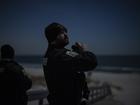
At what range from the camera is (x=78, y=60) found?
1.41m

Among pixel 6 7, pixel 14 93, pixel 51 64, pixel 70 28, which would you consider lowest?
pixel 14 93

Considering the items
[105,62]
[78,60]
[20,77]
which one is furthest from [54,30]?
[105,62]

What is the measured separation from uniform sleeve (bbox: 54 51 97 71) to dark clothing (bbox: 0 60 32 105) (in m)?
→ 0.50

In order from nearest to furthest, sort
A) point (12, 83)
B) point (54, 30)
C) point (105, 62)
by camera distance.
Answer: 1. point (54, 30)
2. point (12, 83)
3. point (105, 62)

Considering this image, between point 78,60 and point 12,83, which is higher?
point 78,60

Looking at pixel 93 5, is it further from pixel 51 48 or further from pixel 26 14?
pixel 51 48

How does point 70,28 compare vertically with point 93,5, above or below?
below

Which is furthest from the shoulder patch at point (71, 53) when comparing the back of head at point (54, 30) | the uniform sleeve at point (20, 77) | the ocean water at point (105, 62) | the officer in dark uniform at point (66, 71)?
the ocean water at point (105, 62)

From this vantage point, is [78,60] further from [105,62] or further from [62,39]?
[105,62]

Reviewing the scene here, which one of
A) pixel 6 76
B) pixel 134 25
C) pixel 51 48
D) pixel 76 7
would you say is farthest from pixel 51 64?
pixel 134 25

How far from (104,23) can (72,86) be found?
2.50m

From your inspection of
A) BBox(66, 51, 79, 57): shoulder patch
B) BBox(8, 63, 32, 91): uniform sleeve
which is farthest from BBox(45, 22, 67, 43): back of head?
BBox(8, 63, 32, 91): uniform sleeve

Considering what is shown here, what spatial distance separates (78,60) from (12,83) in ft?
1.99

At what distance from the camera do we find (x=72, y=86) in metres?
1.41
